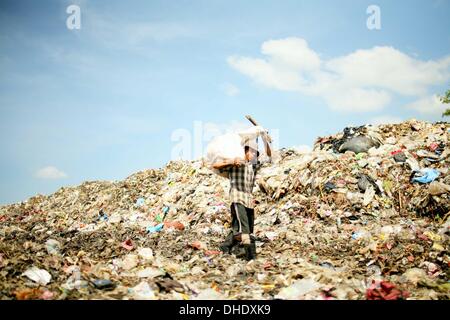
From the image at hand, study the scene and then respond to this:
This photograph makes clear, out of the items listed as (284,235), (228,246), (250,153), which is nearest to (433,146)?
(284,235)

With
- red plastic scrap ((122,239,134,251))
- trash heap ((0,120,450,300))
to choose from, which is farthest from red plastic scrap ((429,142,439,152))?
red plastic scrap ((122,239,134,251))

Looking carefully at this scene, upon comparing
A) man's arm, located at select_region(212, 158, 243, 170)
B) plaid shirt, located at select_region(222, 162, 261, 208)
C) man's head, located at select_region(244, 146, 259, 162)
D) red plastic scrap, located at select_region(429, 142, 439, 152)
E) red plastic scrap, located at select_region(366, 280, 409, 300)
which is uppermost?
red plastic scrap, located at select_region(429, 142, 439, 152)

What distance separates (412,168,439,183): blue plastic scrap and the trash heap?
0.07 ft

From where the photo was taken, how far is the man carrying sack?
450cm

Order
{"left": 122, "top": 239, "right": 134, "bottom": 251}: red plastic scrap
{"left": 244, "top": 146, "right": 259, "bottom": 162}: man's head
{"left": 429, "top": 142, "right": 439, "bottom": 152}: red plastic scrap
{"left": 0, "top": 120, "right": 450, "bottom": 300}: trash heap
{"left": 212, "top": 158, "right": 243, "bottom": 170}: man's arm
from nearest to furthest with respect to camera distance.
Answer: {"left": 0, "top": 120, "right": 450, "bottom": 300}: trash heap
{"left": 212, "top": 158, "right": 243, "bottom": 170}: man's arm
{"left": 244, "top": 146, "right": 259, "bottom": 162}: man's head
{"left": 122, "top": 239, "right": 134, "bottom": 251}: red plastic scrap
{"left": 429, "top": 142, "right": 439, "bottom": 152}: red plastic scrap

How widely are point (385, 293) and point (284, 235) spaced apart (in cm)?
272

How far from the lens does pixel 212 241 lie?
5.93 metres

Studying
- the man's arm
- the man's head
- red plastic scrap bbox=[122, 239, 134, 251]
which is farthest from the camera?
red plastic scrap bbox=[122, 239, 134, 251]

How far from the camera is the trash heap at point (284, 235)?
3596 mm

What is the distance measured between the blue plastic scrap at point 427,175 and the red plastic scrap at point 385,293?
14.7ft

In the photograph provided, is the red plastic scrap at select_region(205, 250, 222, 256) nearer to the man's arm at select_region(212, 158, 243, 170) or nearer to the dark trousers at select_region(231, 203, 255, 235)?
the dark trousers at select_region(231, 203, 255, 235)

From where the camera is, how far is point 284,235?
6.03 metres

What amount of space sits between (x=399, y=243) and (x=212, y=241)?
2954mm
